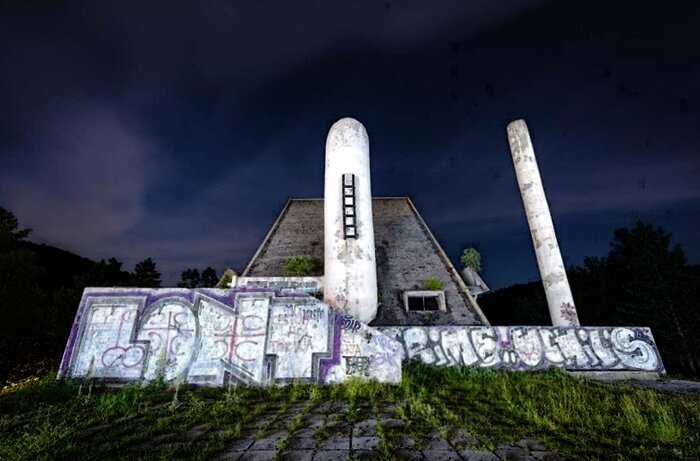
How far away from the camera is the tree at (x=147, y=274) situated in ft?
135

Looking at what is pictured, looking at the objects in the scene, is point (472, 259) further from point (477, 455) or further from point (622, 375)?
point (477, 455)

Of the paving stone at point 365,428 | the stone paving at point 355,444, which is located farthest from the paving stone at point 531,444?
the paving stone at point 365,428

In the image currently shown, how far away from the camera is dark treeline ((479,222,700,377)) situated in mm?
23844

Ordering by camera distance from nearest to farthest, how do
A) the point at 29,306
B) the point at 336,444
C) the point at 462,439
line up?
the point at 336,444 < the point at 462,439 < the point at 29,306

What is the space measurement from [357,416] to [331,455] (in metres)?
1.95

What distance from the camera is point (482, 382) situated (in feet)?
31.4

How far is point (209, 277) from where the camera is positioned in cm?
4497

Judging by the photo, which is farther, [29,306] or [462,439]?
[29,306]

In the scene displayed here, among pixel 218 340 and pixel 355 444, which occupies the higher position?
pixel 218 340

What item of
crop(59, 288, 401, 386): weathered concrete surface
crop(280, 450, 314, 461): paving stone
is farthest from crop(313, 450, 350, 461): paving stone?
crop(59, 288, 401, 386): weathered concrete surface

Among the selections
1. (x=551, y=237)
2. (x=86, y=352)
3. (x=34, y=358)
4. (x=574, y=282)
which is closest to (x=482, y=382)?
(x=551, y=237)

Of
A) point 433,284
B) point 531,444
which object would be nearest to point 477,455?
point 531,444

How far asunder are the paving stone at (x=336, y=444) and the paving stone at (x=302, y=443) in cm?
17

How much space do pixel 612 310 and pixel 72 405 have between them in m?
39.3
